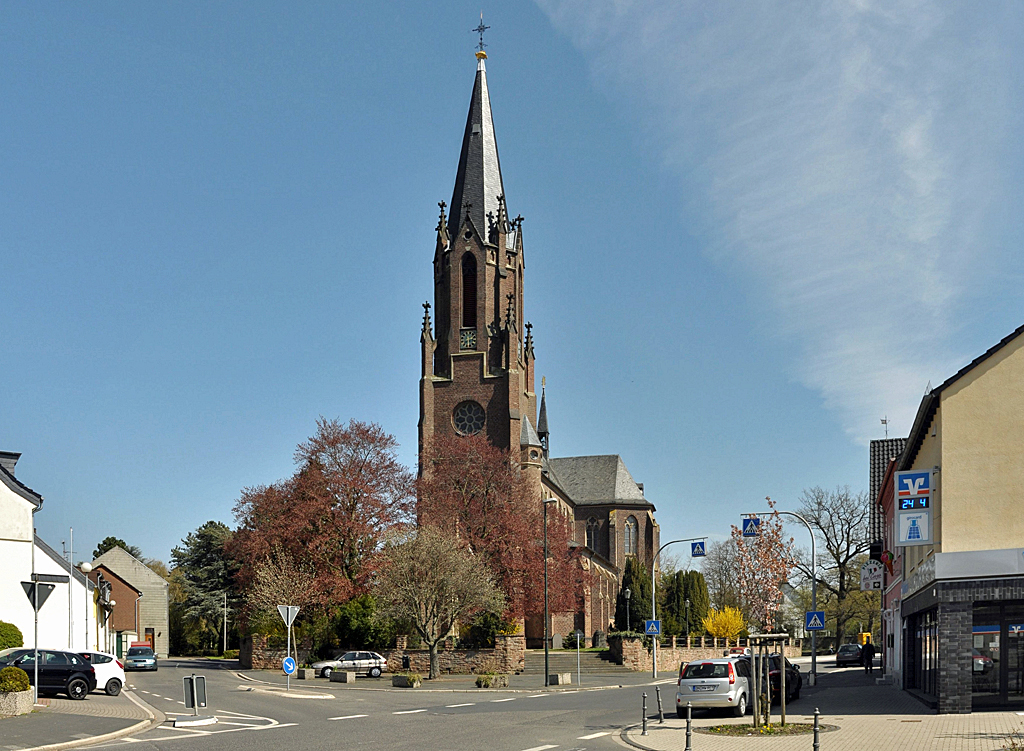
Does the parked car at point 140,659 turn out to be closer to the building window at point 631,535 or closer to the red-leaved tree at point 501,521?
the red-leaved tree at point 501,521

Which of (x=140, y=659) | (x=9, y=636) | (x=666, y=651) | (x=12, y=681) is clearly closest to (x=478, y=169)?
(x=666, y=651)

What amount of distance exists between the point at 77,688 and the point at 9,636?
7150mm

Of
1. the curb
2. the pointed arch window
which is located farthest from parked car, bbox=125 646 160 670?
the pointed arch window

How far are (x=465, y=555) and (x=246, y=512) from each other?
16261 mm

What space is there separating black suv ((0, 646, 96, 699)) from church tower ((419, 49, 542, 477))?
4030 cm

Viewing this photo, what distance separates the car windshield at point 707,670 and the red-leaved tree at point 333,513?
3037 cm

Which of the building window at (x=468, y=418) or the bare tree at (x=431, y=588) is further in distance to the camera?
the building window at (x=468, y=418)

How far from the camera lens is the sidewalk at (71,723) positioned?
18594 millimetres

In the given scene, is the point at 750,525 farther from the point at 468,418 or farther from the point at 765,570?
the point at 468,418

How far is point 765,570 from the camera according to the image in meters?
39.5

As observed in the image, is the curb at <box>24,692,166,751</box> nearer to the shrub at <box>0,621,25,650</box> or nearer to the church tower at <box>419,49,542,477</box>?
the shrub at <box>0,621,25,650</box>

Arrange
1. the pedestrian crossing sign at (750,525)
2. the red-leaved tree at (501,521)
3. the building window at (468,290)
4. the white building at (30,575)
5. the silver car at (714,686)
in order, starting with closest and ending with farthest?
the silver car at (714,686), the white building at (30,575), the pedestrian crossing sign at (750,525), the red-leaved tree at (501,521), the building window at (468,290)

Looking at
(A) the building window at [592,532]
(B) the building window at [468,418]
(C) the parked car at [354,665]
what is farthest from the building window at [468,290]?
(C) the parked car at [354,665]

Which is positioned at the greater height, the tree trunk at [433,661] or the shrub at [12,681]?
the shrub at [12,681]
